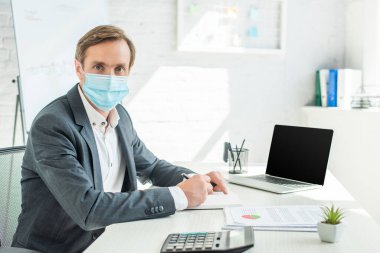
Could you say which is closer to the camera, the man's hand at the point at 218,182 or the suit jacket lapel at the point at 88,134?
the suit jacket lapel at the point at 88,134

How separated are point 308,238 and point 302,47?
2536 mm

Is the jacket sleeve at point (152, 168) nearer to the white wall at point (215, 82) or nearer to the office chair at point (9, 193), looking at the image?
A: the office chair at point (9, 193)

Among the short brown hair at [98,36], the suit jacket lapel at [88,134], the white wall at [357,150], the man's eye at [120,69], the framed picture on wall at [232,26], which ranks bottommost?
the white wall at [357,150]

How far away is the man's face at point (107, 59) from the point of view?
5.64 ft

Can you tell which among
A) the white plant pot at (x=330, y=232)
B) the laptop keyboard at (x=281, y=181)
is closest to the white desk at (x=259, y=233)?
the white plant pot at (x=330, y=232)

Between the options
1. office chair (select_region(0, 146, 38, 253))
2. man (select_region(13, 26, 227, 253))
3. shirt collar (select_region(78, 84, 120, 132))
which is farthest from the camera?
shirt collar (select_region(78, 84, 120, 132))

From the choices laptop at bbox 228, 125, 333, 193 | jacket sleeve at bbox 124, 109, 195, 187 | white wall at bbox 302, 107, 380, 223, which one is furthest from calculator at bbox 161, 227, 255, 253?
white wall at bbox 302, 107, 380, 223

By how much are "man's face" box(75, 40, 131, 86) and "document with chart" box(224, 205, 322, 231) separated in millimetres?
680

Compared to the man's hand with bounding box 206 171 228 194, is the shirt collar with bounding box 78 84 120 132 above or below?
above

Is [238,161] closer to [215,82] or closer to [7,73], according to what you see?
[215,82]

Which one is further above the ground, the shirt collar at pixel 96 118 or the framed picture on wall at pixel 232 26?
the framed picture on wall at pixel 232 26

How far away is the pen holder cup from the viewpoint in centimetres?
210

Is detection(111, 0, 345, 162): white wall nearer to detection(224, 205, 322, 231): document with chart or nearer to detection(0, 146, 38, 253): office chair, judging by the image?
detection(0, 146, 38, 253): office chair

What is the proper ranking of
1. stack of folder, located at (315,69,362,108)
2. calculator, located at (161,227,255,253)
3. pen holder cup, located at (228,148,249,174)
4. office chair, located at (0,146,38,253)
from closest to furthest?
calculator, located at (161,227,255,253) → office chair, located at (0,146,38,253) → pen holder cup, located at (228,148,249,174) → stack of folder, located at (315,69,362,108)
